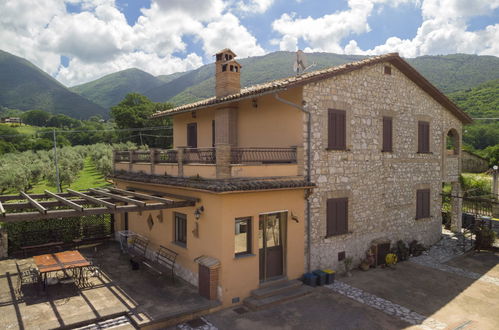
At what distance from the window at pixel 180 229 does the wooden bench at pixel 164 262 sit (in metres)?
0.44

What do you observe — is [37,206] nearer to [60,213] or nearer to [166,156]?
[60,213]

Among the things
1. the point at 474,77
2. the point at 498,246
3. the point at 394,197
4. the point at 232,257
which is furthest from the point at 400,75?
the point at 474,77

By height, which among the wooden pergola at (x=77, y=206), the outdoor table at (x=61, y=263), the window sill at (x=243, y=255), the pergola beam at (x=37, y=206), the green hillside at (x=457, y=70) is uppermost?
the green hillside at (x=457, y=70)

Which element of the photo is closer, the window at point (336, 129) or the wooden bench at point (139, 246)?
the window at point (336, 129)

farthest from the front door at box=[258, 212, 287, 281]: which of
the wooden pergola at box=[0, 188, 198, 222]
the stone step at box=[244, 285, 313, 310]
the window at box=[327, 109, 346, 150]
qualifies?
the window at box=[327, 109, 346, 150]

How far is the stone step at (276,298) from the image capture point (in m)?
8.93

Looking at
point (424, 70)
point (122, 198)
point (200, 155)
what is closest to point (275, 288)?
point (200, 155)

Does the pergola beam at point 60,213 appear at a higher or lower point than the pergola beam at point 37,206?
lower

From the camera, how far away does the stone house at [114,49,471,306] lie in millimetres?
9281

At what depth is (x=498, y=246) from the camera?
15.3m

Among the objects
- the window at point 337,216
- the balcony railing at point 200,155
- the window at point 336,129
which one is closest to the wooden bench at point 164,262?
the balcony railing at point 200,155

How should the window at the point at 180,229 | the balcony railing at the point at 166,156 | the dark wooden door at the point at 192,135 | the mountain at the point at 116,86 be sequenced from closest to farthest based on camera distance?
the window at the point at 180,229
the balcony railing at the point at 166,156
the dark wooden door at the point at 192,135
the mountain at the point at 116,86

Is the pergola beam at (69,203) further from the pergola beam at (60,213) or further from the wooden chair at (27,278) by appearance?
the wooden chair at (27,278)

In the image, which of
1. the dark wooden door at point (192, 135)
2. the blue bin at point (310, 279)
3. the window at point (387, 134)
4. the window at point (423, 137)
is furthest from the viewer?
the dark wooden door at point (192, 135)
